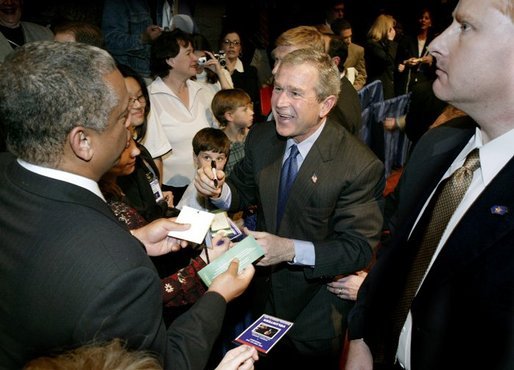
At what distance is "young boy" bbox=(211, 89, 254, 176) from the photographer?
13.3 feet

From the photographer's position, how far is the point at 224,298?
71.0 inches

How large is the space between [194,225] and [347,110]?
2.23 m

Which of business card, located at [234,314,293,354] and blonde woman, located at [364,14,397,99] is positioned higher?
blonde woman, located at [364,14,397,99]

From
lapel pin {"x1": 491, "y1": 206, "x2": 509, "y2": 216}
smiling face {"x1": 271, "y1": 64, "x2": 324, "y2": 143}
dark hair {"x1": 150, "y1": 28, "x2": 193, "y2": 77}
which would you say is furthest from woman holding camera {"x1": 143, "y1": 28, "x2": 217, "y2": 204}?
lapel pin {"x1": 491, "y1": 206, "x2": 509, "y2": 216}

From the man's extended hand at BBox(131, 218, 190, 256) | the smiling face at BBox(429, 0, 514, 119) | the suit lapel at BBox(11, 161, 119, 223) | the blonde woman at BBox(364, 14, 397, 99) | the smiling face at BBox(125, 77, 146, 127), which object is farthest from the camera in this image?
the blonde woman at BBox(364, 14, 397, 99)

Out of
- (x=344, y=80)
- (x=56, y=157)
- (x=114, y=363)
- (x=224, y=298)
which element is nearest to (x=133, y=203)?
(x=224, y=298)

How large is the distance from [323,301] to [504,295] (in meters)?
1.26

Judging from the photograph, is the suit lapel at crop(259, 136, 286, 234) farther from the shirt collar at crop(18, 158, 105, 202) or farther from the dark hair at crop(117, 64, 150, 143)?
the dark hair at crop(117, 64, 150, 143)

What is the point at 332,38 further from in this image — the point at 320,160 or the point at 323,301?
the point at 323,301

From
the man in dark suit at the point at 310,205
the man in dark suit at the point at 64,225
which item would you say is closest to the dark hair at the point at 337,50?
the man in dark suit at the point at 310,205

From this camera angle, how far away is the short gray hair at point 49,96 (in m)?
1.28

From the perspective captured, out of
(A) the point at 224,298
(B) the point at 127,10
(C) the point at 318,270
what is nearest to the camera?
(A) the point at 224,298

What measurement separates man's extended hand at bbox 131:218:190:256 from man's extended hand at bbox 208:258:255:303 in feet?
1.05

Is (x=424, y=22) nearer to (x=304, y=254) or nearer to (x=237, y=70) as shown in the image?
(x=237, y=70)
